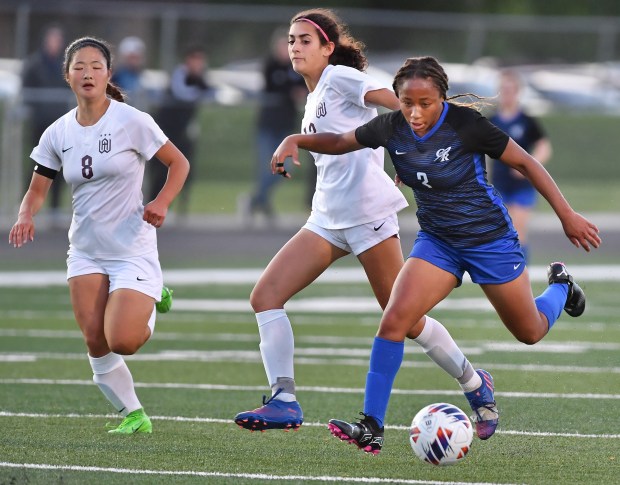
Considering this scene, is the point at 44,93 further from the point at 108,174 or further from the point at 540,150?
the point at 108,174

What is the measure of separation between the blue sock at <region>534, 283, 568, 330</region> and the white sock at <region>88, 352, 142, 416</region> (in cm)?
233

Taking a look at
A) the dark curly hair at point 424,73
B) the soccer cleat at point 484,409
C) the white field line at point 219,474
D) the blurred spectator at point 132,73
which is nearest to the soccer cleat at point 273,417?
the white field line at point 219,474

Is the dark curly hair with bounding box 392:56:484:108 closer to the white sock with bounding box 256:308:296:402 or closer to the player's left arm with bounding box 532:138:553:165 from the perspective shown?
the white sock with bounding box 256:308:296:402

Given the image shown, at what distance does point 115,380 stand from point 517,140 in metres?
7.23

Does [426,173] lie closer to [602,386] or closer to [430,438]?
[430,438]

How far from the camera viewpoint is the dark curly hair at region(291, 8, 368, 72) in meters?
7.85

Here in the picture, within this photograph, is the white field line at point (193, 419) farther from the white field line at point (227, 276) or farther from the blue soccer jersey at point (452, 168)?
A: the white field line at point (227, 276)

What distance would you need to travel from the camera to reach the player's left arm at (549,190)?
22.6 ft

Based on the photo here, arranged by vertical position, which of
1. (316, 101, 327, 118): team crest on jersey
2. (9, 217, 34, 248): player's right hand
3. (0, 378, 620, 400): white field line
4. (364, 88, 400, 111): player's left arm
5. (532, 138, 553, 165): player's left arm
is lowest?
(0, 378, 620, 400): white field line

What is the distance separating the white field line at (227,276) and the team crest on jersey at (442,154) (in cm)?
890

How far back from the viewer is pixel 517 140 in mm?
13992

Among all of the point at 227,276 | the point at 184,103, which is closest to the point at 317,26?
the point at 227,276

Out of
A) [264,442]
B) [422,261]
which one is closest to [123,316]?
[264,442]

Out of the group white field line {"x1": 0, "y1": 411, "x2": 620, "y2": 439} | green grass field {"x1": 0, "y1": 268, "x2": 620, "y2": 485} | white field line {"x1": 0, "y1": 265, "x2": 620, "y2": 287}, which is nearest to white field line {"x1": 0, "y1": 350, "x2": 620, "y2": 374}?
green grass field {"x1": 0, "y1": 268, "x2": 620, "y2": 485}
